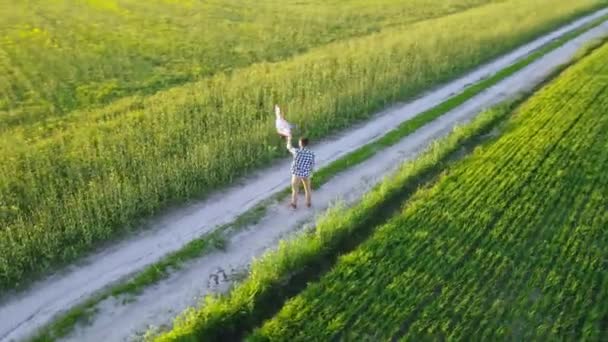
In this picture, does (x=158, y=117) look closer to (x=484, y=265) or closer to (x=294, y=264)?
(x=294, y=264)

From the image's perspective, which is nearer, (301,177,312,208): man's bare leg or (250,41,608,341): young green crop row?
(250,41,608,341): young green crop row

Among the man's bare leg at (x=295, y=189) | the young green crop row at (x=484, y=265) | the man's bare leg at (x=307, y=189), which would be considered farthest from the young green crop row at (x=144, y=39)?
the young green crop row at (x=484, y=265)

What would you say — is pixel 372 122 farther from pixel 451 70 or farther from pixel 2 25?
pixel 2 25

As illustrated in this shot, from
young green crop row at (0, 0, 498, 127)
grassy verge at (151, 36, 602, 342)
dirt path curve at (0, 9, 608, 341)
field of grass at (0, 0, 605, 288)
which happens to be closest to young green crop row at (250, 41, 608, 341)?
grassy verge at (151, 36, 602, 342)

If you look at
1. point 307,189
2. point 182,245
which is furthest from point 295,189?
point 182,245

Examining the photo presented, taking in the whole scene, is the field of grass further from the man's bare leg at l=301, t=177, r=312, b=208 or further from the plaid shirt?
the plaid shirt

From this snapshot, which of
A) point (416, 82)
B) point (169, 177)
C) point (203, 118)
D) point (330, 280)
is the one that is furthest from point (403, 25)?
point (330, 280)
